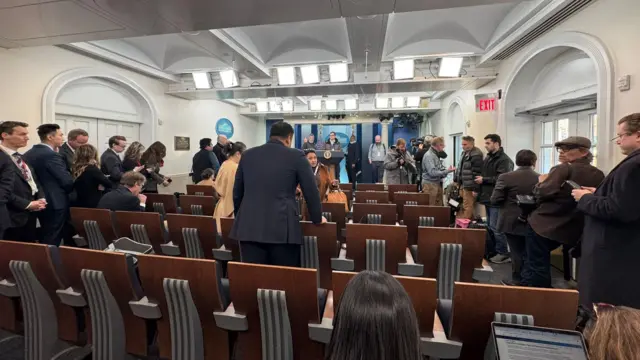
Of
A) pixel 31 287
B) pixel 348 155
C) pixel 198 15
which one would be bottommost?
pixel 31 287

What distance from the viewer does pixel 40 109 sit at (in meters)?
4.42

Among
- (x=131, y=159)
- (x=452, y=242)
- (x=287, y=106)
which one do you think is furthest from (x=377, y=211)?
(x=287, y=106)

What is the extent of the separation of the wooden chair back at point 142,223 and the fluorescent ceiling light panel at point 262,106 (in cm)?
744

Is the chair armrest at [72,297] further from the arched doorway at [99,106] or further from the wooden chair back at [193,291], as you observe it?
the arched doorway at [99,106]

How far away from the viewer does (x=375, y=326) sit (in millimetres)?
696

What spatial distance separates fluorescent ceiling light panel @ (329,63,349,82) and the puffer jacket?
2325 millimetres

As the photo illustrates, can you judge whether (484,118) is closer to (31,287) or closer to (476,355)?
(476,355)

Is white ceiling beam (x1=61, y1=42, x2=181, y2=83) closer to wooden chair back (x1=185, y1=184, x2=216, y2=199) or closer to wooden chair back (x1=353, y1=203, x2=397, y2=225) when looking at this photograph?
wooden chair back (x1=185, y1=184, x2=216, y2=199)

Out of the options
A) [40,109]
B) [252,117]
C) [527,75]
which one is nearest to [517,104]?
[527,75]

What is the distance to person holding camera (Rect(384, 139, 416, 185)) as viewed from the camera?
5516 millimetres

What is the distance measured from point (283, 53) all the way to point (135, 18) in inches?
110

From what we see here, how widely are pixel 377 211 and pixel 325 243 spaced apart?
2.99 ft

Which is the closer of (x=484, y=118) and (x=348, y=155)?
(x=484, y=118)

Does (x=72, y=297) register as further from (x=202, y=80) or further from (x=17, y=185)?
(x=202, y=80)
